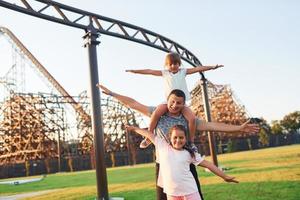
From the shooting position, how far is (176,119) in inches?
140

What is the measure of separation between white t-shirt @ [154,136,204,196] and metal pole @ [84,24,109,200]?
359 centimetres

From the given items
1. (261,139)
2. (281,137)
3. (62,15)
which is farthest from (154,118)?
(281,137)

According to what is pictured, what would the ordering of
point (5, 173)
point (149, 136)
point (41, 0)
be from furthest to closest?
point (5, 173) < point (41, 0) < point (149, 136)

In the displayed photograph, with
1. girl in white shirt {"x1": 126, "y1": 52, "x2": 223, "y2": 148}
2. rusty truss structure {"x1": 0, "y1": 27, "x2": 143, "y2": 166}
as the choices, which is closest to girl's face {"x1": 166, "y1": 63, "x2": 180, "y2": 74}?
girl in white shirt {"x1": 126, "y1": 52, "x2": 223, "y2": 148}

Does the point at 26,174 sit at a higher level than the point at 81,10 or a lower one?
lower

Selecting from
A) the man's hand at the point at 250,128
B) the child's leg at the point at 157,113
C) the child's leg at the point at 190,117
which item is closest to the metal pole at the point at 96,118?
the child's leg at the point at 157,113

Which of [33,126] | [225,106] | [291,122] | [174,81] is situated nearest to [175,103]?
[174,81]

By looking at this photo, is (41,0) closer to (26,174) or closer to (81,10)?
(81,10)

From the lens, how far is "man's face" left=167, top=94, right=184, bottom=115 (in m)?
3.38

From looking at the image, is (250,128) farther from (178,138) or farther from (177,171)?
(177,171)

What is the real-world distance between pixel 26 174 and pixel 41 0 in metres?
26.5

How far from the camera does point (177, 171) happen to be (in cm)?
327

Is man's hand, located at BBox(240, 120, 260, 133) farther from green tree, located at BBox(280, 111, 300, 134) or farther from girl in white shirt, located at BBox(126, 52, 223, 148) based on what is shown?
green tree, located at BBox(280, 111, 300, 134)

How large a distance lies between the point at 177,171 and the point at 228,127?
65cm
